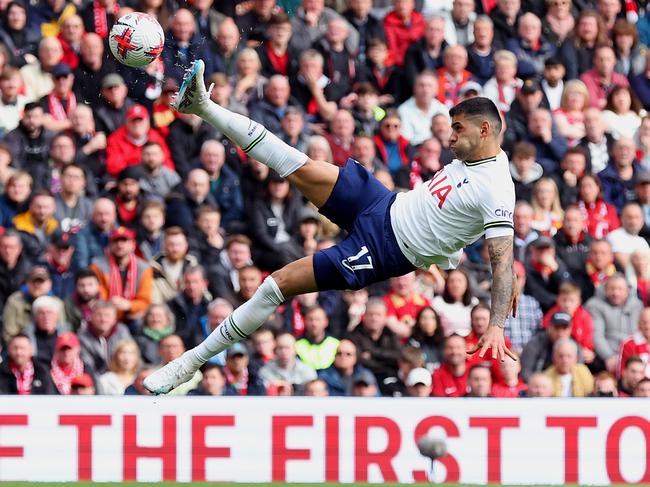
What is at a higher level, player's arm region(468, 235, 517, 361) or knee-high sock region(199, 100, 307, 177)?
knee-high sock region(199, 100, 307, 177)

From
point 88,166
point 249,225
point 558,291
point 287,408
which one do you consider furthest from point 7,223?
point 558,291

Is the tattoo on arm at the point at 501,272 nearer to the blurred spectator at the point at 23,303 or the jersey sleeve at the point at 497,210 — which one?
the jersey sleeve at the point at 497,210

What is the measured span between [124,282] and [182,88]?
13.9ft

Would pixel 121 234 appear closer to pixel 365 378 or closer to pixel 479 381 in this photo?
pixel 365 378

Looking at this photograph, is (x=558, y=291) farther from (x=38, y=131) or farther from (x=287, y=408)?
(x=38, y=131)

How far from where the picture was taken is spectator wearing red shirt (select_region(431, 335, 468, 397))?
46.0ft

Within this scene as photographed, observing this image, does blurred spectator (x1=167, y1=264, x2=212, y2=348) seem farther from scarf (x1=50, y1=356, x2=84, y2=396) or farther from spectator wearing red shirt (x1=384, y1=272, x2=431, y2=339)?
spectator wearing red shirt (x1=384, y1=272, x2=431, y2=339)

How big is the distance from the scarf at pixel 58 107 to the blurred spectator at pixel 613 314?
521cm

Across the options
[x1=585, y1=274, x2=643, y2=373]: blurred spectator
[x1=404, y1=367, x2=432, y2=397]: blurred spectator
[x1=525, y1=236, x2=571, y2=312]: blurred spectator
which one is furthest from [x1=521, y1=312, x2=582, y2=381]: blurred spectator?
[x1=404, y1=367, x2=432, y2=397]: blurred spectator

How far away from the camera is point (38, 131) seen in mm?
15008

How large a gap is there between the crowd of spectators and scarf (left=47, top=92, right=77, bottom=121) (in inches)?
0.8

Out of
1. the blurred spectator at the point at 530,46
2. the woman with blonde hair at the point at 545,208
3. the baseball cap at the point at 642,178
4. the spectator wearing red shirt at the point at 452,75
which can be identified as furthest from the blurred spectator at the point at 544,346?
the blurred spectator at the point at 530,46

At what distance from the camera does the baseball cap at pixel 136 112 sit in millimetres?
15227

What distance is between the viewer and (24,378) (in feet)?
44.5
